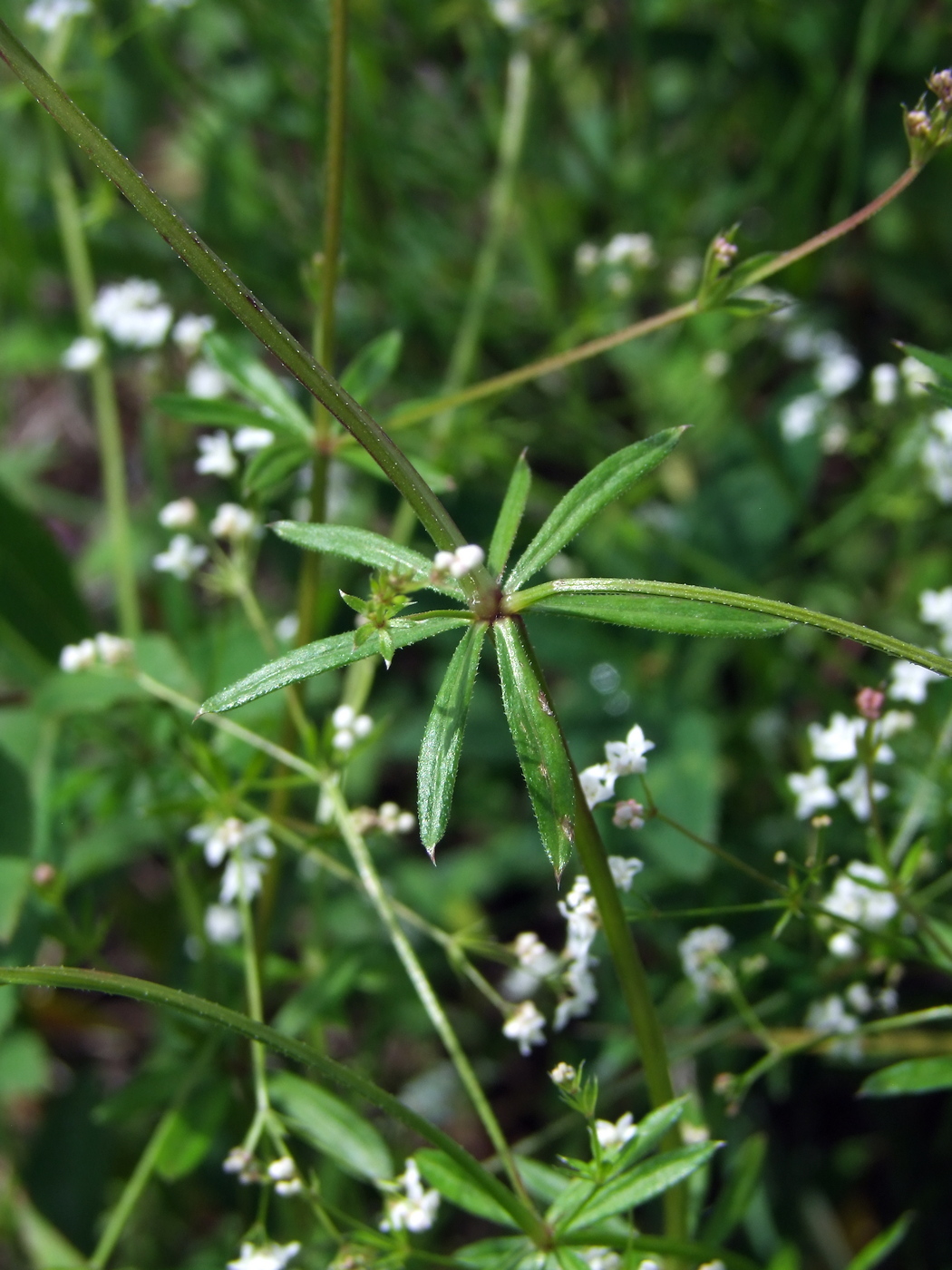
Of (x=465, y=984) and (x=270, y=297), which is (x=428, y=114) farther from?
(x=465, y=984)

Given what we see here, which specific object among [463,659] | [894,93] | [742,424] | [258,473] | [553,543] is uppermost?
[894,93]

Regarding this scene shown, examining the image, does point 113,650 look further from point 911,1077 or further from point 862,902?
point 911,1077

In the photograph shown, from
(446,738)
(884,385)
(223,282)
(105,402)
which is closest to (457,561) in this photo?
(446,738)

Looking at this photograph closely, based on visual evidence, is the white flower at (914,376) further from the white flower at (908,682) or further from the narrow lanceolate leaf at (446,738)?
the narrow lanceolate leaf at (446,738)

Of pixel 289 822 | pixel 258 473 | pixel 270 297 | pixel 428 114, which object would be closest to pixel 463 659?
pixel 258 473

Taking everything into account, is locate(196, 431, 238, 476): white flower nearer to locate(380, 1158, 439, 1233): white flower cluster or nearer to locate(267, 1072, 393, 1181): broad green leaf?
locate(267, 1072, 393, 1181): broad green leaf

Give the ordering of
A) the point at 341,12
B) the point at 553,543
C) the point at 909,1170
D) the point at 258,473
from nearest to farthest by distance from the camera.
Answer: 1. the point at 553,543
2. the point at 341,12
3. the point at 258,473
4. the point at 909,1170

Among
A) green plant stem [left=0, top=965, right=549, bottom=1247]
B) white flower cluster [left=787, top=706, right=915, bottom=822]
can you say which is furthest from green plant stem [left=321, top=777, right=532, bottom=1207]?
white flower cluster [left=787, top=706, right=915, bottom=822]
